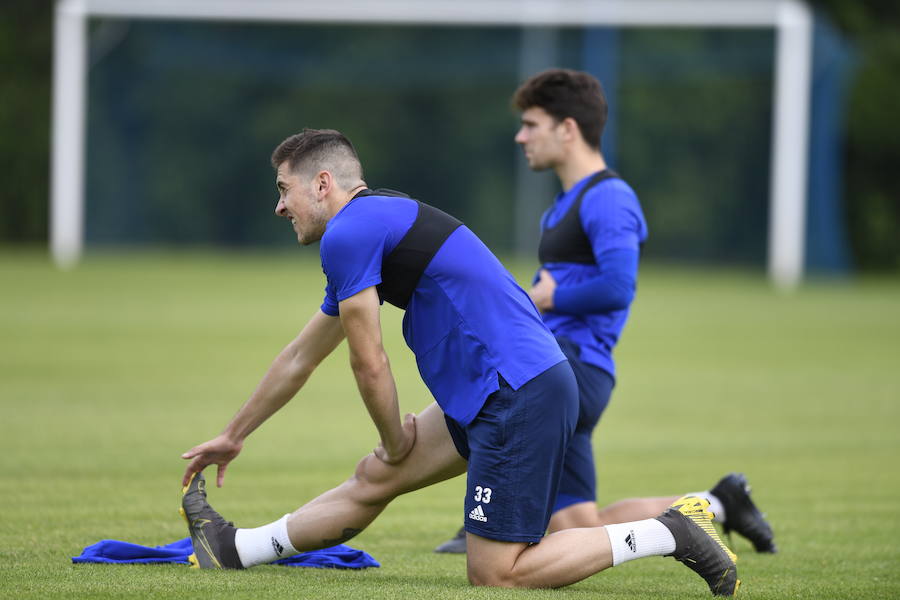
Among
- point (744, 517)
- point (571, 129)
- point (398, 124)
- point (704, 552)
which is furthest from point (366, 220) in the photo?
point (398, 124)

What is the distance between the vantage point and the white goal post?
27.7 meters

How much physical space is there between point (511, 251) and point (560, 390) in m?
29.8

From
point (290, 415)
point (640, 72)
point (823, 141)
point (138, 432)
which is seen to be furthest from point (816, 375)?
point (640, 72)

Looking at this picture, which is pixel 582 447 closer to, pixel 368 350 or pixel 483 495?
pixel 483 495

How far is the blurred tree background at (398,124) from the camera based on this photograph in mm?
32281

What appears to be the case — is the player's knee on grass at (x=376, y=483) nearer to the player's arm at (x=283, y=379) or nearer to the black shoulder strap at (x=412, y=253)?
the player's arm at (x=283, y=379)

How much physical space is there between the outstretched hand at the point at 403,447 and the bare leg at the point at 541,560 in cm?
43

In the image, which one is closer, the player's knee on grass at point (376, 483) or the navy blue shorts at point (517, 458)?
the navy blue shorts at point (517, 458)

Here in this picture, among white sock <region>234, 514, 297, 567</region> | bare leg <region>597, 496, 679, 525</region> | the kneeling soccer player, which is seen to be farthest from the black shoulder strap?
bare leg <region>597, 496, 679, 525</region>

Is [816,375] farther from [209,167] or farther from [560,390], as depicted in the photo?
A: [209,167]

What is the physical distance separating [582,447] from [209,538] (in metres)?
1.77

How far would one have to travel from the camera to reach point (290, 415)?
11836mm

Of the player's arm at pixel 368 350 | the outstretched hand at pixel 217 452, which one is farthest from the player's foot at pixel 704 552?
the outstretched hand at pixel 217 452

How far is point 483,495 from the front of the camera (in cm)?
505
